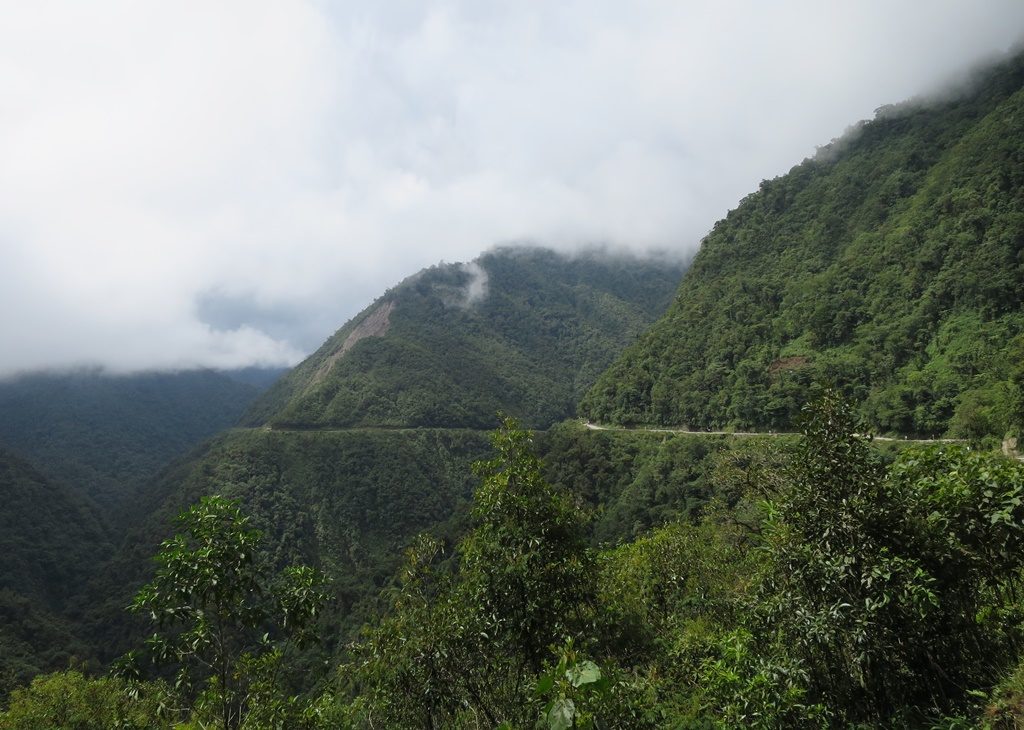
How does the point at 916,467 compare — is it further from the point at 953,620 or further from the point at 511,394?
the point at 511,394

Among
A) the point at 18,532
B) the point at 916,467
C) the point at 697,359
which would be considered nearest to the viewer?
the point at 916,467

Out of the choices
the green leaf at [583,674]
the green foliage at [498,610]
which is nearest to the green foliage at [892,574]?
the green foliage at [498,610]

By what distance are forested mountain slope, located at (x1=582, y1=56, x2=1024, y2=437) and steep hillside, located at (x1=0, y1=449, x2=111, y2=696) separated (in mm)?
82493

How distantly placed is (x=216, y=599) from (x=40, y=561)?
12016 centimetres

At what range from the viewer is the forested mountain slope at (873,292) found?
49844 millimetres

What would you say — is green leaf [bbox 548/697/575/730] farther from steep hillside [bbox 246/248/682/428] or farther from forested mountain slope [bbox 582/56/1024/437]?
steep hillside [bbox 246/248/682/428]

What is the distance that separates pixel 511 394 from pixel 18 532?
11156 cm

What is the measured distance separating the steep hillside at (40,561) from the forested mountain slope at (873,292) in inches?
3248

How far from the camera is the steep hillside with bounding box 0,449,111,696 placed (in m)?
63.1

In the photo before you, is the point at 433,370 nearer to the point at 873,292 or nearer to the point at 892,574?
the point at 873,292

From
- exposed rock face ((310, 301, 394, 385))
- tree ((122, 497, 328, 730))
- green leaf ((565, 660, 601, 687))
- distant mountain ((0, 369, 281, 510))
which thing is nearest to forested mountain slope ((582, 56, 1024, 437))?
green leaf ((565, 660, 601, 687))

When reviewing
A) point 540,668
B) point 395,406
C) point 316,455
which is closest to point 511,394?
point 395,406

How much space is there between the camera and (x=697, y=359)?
3179 inches

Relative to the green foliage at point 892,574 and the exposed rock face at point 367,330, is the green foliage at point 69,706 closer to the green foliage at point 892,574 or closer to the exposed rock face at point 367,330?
the green foliage at point 892,574
